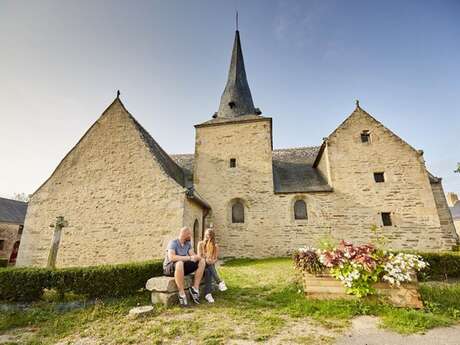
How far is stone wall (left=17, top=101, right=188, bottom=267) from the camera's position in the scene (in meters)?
9.88

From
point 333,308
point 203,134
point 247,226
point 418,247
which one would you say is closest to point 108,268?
point 333,308

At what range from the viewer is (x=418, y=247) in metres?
11.9

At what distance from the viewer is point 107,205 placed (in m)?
10.6

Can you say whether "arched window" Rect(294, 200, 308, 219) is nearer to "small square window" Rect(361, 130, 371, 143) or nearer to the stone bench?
"small square window" Rect(361, 130, 371, 143)

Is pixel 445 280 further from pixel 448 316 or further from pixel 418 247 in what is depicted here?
pixel 418 247

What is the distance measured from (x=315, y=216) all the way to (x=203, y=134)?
9.24m

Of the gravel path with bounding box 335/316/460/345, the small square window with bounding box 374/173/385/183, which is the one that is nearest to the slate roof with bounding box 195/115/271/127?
the small square window with bounding box 374/173/385/183

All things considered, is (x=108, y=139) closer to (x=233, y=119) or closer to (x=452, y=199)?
(x=233, y=119)

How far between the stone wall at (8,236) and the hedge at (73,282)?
2368 centimetres

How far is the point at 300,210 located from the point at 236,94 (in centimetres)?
1005

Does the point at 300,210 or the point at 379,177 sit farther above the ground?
the point at 379,177

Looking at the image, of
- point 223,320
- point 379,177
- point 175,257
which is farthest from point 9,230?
point 379,177

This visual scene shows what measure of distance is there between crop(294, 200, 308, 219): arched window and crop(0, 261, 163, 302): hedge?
10.3 meters

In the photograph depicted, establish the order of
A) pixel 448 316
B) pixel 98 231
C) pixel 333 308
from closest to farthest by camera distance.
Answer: pixel 448 316, pixel 333 308, pixel 98 231
